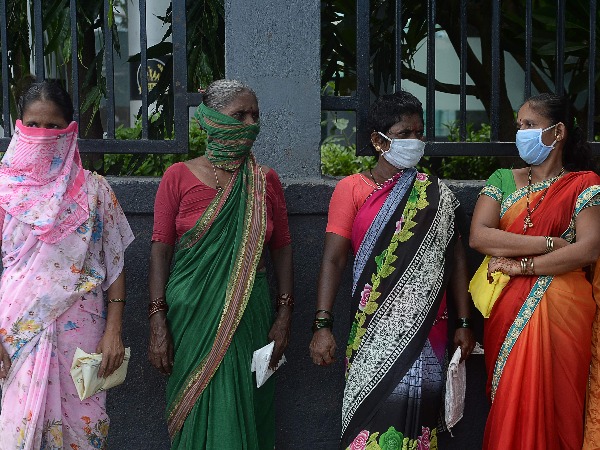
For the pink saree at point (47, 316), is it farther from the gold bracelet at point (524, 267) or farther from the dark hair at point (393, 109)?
the gold bracelet at point (524, 267)

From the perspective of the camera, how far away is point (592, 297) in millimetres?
3617

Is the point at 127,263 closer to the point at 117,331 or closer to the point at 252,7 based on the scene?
the point at 117,331

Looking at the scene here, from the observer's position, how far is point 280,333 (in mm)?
3576

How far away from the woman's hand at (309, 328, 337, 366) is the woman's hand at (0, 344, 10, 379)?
1.14 m

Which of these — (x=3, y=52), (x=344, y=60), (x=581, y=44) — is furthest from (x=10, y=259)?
(x=581, y=44)

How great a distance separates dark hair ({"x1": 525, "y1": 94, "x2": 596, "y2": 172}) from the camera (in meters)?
3.63

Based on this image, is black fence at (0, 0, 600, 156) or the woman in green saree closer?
the woman in green saree

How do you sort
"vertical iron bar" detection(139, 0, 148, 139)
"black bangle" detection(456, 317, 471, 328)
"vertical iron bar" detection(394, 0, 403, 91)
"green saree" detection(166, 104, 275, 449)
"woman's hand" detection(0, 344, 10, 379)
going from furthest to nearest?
"vertical iron bar" detection(394, 0, 403, 91)
"vertical iron bar" detection(139, 0, 148, 139)
"black bangle" detection(456, 317, 471, 328)
"green saree" detection(166, 104, 275, 449)
"woman's hand" detection(0, 344, 10, 379)

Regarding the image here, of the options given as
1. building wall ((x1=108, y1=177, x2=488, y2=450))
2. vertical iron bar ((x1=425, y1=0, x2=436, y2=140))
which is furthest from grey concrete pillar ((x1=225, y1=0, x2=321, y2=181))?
vertical iron bar ((x1=425, y1=0, x2=436, y2=140))

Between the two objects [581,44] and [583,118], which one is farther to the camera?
[583,118]

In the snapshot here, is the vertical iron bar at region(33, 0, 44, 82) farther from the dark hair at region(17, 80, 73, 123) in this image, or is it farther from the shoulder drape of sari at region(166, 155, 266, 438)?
the shoulder drape of sari at region(166, 155, 266, 438)

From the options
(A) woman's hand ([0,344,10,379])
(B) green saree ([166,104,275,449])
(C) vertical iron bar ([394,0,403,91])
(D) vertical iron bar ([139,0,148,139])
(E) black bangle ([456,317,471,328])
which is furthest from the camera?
(C) vertical iron bar ([394,0,403,91])

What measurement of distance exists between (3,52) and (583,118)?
374 centimetres

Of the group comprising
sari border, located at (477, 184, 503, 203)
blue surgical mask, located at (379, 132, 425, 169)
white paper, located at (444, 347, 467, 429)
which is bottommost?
white paper, located at (444, 347, 467, 429)
